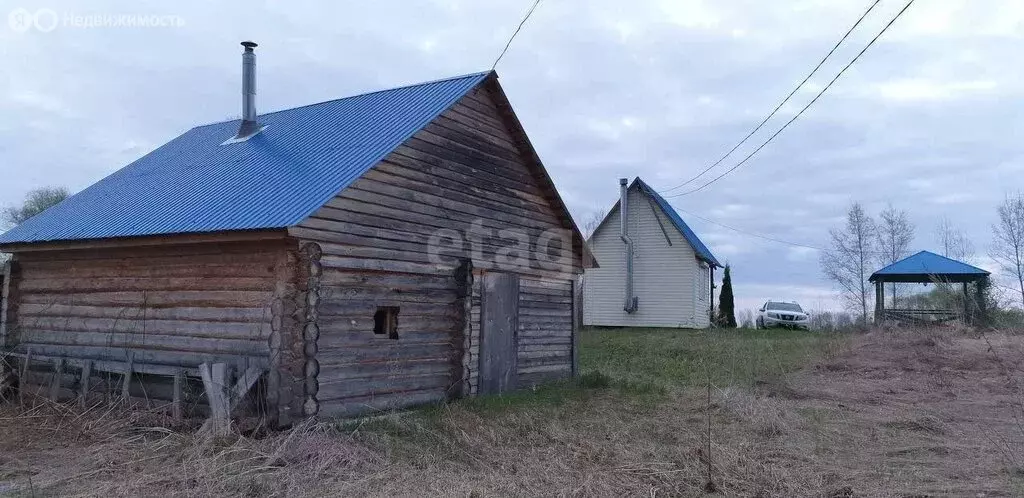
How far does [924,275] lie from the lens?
33.6 metres

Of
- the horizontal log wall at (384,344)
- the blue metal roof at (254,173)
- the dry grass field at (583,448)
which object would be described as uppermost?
the blue metal roof at (254,173)

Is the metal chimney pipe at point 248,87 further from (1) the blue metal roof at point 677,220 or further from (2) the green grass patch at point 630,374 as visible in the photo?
(1) the blue metal roof at point 677,220

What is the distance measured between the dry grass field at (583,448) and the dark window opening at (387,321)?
1.33 m

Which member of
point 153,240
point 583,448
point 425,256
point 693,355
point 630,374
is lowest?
point 583,448

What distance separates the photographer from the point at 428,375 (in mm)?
13367

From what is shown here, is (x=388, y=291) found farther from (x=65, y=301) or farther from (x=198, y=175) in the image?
(x=65, y=301)

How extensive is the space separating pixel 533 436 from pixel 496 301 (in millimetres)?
4120

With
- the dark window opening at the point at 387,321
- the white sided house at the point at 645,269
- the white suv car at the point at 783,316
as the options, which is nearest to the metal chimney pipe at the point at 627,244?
the white sided house at the point at 645,269

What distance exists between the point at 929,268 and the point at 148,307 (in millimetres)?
31539

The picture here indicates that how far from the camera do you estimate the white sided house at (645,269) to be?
31.8 meters

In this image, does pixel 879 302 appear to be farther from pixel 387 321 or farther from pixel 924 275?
pixel 387 321

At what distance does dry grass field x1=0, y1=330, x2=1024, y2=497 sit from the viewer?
27.5ft

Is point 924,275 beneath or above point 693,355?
above


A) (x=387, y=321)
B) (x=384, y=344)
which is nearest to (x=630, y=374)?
(x=387, y=321)
